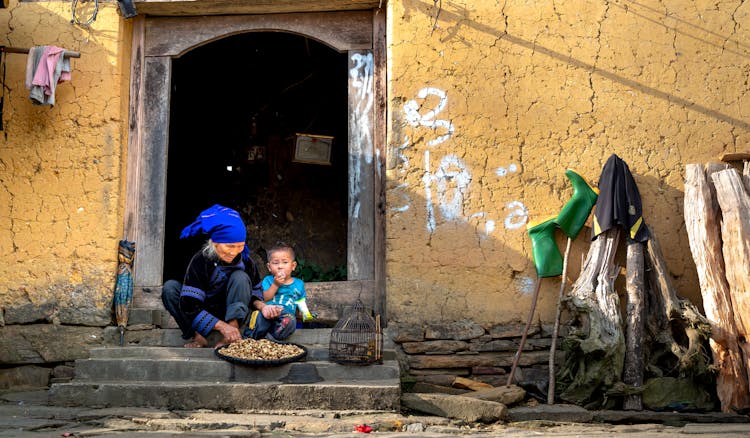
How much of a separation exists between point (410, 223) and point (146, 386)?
7.32 ft

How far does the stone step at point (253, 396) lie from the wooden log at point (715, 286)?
2.24 meters

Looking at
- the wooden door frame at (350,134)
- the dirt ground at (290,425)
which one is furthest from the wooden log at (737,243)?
the wooden door frame at (350,134)

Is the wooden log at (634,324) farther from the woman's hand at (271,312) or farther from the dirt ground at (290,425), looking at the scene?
the woman's hand at (271,312)

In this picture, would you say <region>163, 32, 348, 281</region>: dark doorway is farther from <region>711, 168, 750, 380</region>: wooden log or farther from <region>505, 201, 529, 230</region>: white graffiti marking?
<region>711, 168, 750, 380</region>: wooden log

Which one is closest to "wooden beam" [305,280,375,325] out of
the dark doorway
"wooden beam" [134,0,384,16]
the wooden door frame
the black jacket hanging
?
the wooden door frame

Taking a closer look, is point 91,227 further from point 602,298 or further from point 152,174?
point 602,298

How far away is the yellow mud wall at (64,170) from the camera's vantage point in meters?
6.32

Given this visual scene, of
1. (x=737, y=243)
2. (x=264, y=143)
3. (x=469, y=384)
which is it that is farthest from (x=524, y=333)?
(x=264, y=143)

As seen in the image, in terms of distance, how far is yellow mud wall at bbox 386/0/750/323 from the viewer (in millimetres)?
6090

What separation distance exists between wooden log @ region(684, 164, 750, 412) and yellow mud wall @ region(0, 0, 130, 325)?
4344 millimetres

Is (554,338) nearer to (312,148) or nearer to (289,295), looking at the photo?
(289,295)

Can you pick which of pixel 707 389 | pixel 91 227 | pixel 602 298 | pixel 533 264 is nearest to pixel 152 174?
pixel 91 227

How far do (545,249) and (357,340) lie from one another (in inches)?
60.8

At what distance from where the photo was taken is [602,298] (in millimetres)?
5727
